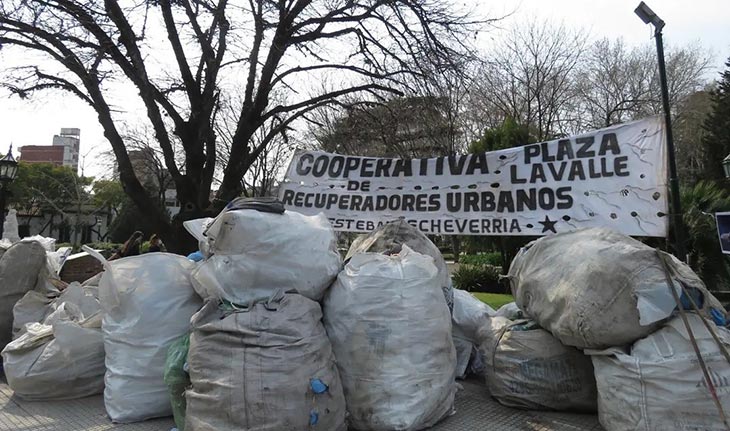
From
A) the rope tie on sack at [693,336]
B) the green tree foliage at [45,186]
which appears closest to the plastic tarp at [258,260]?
the rope tie on sack at [693,336]

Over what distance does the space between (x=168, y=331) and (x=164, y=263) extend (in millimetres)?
502

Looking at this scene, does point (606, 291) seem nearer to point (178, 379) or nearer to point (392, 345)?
point (392, 345)

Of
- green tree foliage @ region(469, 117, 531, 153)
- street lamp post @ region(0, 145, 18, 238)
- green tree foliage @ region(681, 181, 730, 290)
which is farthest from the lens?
green tree foliage @ region(469, 117, 531, 153)

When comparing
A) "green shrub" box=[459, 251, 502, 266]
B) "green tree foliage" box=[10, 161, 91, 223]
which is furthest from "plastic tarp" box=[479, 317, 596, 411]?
"green tree foliage" box=[10, 161, 91, 223]

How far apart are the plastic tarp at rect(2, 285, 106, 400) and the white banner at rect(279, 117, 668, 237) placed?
2.42 m

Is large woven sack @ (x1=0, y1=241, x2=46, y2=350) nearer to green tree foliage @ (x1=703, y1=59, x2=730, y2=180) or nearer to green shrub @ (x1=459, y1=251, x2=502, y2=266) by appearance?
green shrub @ (x1=459, y1=251, x2=502, y2=266)

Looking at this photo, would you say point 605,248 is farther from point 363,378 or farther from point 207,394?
point 207,394

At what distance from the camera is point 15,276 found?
4145 mm

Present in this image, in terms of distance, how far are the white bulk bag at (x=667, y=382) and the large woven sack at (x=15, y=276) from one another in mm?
4510

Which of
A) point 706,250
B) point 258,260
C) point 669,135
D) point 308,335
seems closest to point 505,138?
point 706,250

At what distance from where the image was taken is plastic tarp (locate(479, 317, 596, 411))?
2.93m

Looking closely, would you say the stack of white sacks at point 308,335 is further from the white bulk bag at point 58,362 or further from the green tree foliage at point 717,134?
the green tree foliage at point 717,134

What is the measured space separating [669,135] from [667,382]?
2124 mm

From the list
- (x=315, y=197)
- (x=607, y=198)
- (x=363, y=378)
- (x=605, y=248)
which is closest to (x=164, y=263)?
(x=363, y=378)
